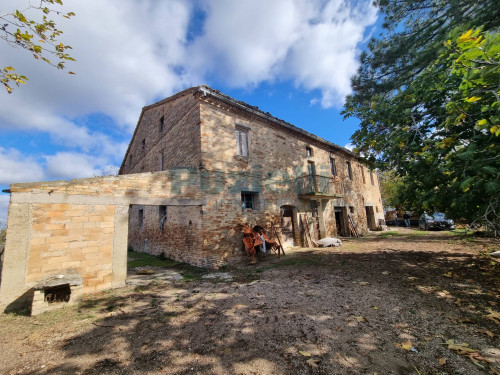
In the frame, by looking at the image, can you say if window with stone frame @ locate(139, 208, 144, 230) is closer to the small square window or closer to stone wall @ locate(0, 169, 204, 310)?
the small square window

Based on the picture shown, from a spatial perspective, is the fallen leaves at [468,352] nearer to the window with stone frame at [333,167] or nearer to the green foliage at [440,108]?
the green foliage at [440,108]

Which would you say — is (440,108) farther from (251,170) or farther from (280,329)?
(251,170)

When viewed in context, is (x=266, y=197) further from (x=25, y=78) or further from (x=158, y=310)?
(x=25, y=78)

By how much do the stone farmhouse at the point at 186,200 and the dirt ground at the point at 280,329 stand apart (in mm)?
1128

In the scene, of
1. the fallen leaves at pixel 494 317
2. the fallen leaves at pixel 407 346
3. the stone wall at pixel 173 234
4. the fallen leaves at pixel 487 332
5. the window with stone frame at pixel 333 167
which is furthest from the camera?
the window with stone frame at pixel 333 167

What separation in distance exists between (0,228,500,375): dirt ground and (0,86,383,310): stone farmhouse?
1.13 m

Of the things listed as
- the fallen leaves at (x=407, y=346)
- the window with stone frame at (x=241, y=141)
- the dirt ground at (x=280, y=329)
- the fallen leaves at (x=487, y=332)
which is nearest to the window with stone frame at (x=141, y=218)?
the window with stone frame at (x=241, y=141)

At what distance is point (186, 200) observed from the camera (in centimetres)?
761

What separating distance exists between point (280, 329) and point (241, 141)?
309 inches

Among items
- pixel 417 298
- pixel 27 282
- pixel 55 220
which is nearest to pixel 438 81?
pixel 417 298

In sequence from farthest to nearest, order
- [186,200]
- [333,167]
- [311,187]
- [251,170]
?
[333,167], [311,187], [251,170], [186,200]

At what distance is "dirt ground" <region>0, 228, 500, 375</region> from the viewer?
99.9 inches

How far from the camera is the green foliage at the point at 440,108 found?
3.37 meters

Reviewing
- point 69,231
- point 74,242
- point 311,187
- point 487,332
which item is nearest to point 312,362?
point 487,332
